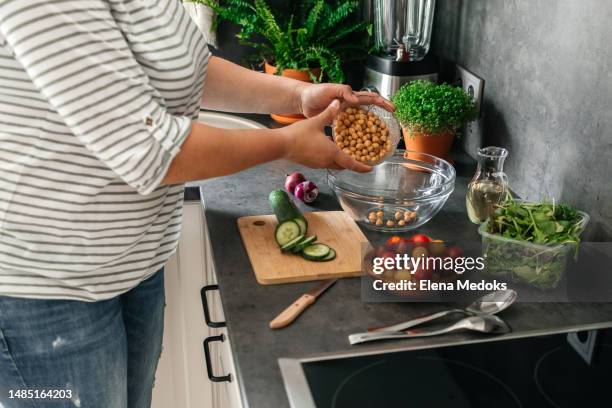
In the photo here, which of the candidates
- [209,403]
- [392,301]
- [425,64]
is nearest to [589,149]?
[392,301]

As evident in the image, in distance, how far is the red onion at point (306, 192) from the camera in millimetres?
1463

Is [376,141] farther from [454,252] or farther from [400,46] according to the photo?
[400,46]

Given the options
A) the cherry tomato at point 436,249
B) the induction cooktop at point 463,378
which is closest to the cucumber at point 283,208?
the cherry tomato at point 436,249

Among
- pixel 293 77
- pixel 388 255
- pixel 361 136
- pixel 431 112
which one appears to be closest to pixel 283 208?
pixel 361 136

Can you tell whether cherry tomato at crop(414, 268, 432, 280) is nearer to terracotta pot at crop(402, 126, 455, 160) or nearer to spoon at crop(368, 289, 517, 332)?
spoon at crop(368, 289, 517, 332)

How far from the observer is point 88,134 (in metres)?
0.81

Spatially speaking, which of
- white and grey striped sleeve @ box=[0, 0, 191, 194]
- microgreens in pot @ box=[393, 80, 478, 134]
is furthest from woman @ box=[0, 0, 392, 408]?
microgreens in pot @ box=[393, 80, 478, 134]

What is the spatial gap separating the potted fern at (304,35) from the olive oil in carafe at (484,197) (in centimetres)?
66

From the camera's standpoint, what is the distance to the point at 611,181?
1170 millimetres

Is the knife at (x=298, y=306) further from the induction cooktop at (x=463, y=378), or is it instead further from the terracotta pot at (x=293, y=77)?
the terracotta pot at (x=293, y=77)

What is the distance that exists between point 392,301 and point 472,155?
0.70 meters

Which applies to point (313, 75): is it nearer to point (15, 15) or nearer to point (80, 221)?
point (80, 221)

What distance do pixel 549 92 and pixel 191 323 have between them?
0.92 m

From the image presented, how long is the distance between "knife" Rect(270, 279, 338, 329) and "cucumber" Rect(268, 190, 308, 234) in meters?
0.17
